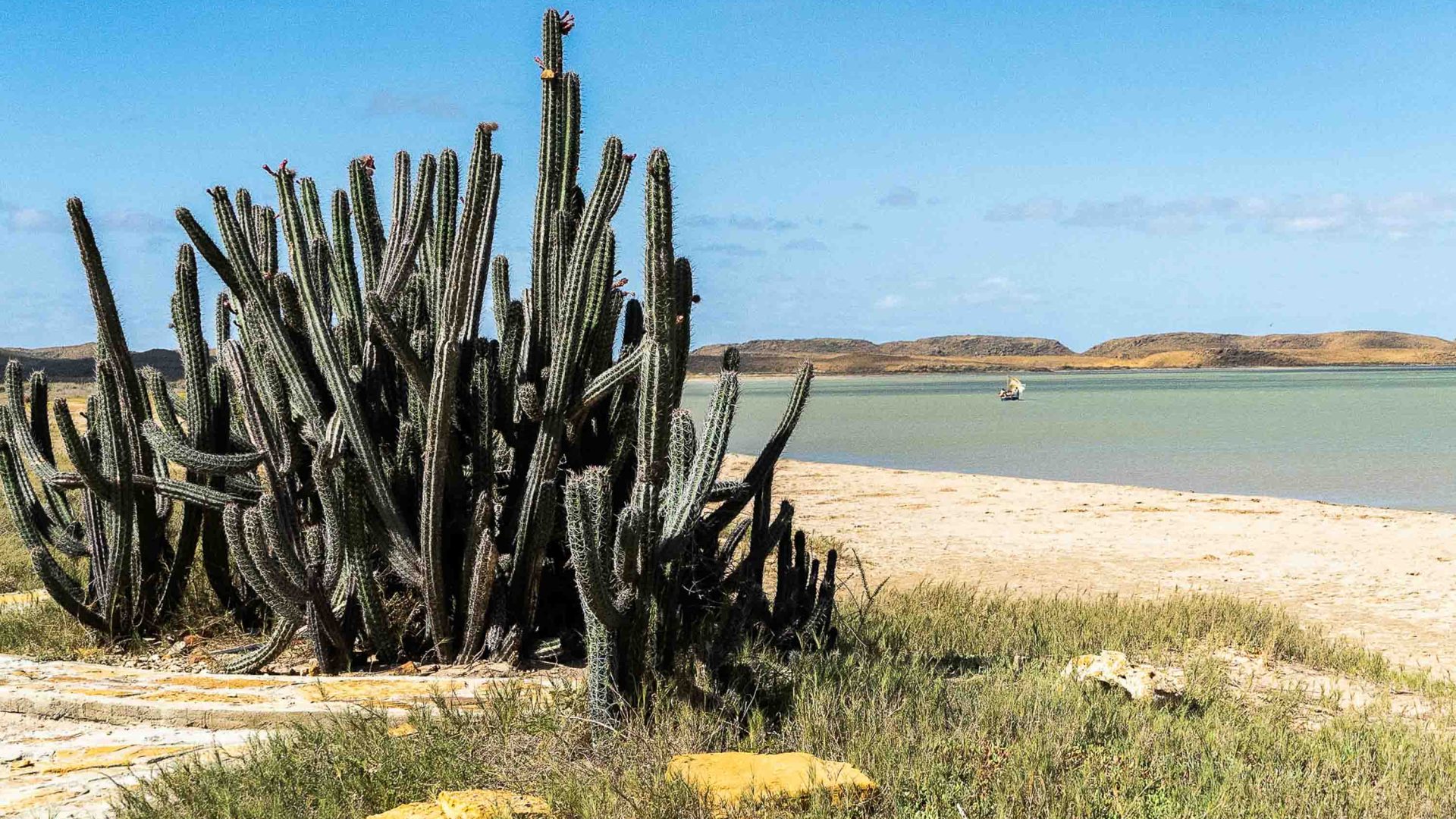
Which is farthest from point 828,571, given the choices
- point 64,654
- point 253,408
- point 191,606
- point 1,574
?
point 1,574

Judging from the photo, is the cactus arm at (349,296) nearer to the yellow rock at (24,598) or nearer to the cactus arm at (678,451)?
the cactus arm at (678,451)

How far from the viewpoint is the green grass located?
4.21 meters

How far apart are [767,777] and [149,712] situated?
3194mm

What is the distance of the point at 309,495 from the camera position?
668cm

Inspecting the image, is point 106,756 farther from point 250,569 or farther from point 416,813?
point 416,813

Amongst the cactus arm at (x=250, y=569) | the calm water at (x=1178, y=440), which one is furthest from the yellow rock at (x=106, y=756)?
the calm water at (x=1178, y=440)

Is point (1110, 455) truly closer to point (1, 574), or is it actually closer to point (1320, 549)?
point (1320, 549)

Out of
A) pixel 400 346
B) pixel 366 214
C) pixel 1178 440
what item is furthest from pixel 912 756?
pixel 1178 440

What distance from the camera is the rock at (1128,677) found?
581cm

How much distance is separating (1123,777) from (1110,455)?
87.0 ft

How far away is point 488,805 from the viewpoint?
3.93 metres

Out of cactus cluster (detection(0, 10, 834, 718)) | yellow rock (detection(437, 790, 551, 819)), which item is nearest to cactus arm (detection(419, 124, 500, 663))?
cactus cluster (detection(0, 10, 834, 718))

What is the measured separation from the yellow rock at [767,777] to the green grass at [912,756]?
8 centimetres

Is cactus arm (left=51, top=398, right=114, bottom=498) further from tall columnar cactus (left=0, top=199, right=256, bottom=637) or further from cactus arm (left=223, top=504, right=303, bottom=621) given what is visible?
cactus arm (left=223, top=504, right=303, bottom=621)
